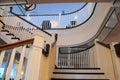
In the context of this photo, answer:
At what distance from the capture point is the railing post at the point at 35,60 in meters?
1.95

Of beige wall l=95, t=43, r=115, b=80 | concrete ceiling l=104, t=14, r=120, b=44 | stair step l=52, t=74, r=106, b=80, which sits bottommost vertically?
stair step l=52, t=74, r=106, b=80

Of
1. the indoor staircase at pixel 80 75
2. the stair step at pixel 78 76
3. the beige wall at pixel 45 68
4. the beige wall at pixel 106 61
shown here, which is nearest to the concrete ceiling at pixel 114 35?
the beige wall at pixel 106 61

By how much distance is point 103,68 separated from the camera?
11.3 ft

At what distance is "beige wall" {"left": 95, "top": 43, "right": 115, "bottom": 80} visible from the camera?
3203 mm

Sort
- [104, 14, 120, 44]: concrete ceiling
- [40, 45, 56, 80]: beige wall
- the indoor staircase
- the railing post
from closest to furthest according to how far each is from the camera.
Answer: the railing post → [40, 45, 56, 80]: beige wall → the indoor staircase → [104, 14, 120, 44]: concrete ceiling

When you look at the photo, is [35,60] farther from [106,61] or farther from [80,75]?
[106,61]

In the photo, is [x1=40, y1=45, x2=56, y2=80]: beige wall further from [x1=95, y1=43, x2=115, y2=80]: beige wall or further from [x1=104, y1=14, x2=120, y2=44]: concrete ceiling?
[x1=104, y1=14, x2=120, y2=44]: concrete ceiling

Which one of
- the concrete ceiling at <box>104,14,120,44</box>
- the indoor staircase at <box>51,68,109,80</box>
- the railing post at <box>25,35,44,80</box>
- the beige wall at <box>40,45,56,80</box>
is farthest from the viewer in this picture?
the concrete ceiling at <box>104,14,120,44</box>

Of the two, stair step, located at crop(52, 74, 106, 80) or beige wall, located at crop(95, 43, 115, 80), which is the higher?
beige wall, located at crop(95, 43, 115, 80)

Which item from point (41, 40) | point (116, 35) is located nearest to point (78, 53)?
point (116, 35)

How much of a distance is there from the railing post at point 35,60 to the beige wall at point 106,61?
177 cm

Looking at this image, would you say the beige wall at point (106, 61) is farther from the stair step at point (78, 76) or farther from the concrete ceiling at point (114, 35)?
the concrete ceiling at point (114, 35)

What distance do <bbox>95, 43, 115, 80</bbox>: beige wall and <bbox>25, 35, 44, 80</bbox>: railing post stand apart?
177 centimetres

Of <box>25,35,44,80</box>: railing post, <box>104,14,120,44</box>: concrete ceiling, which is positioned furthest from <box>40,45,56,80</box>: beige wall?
<box>104,14,120,44</box>: concrete ceiling
